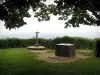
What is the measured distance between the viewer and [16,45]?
22688 mm

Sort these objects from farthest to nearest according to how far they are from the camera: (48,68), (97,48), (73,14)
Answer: (97,48) < (73,14) < (48,68)

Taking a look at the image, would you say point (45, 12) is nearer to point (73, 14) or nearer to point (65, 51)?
point (73, 14)

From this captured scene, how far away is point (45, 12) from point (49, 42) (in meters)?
10.0

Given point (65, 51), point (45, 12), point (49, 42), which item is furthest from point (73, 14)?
point (49, 42)

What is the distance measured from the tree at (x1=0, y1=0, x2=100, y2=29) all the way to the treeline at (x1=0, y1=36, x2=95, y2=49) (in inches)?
354

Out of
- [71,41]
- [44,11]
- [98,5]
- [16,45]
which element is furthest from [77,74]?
[16,45]

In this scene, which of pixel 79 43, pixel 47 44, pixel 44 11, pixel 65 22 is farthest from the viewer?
pixel 47 44

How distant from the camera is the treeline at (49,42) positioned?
2061 centimetres

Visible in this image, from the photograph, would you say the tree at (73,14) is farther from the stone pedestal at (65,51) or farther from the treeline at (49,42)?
the treeline at (49,42)

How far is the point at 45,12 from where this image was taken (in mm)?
12297

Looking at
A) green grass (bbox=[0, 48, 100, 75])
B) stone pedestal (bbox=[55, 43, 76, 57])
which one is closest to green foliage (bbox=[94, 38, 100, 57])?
stone pedestal (bbox=[55, 43, 76, 57])

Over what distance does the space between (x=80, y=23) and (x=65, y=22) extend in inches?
45.7

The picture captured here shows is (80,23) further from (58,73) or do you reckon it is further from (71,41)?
(71,41)

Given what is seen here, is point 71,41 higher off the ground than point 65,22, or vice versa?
point 65,22
